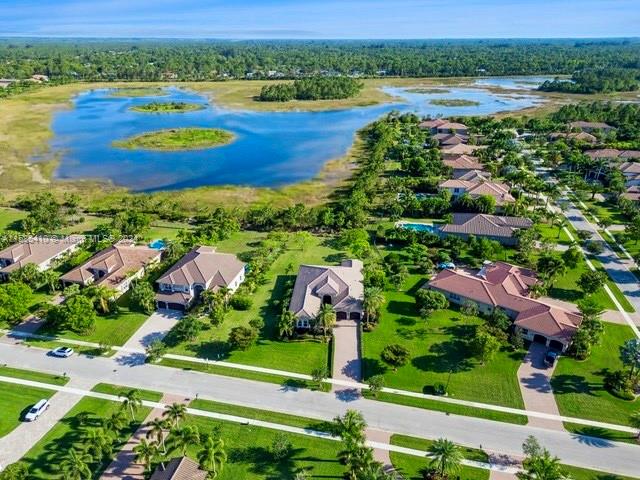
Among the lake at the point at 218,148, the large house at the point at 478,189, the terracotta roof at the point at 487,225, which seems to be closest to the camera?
the terracotta roof at the point at 487,225

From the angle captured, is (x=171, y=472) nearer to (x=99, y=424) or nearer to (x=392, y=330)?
(x=99, y=424)

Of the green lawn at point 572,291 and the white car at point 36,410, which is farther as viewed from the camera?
the green lawn at point 572,291

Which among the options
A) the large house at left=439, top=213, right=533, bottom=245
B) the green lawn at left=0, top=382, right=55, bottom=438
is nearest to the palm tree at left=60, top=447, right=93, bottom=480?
the green lawn at left=0, top=382, right=55, bottom=438

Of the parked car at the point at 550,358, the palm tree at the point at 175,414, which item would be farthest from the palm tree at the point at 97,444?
the parked car at the point at 550,358

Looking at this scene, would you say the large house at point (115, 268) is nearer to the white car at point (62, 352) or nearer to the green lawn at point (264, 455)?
the white car at point (62, 352)

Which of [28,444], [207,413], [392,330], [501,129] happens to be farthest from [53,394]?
[501,129]

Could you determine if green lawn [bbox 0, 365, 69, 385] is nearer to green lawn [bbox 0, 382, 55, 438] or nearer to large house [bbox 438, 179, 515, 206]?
Result: green lawn [bbox 0, 382, 55, 438]

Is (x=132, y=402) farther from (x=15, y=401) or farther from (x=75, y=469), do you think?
(x=15, y=401)
